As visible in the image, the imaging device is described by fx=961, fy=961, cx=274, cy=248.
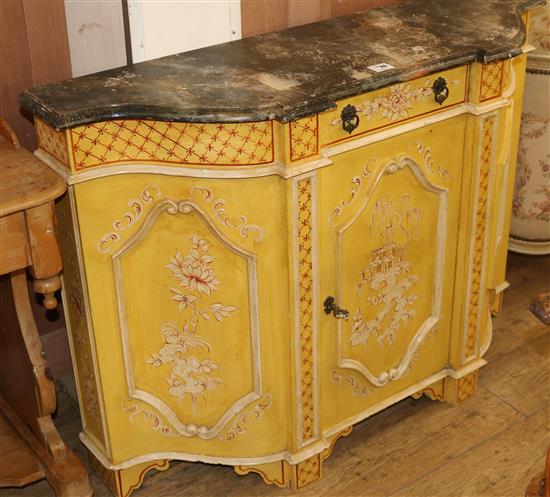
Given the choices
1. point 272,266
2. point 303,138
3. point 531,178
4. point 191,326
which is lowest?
point 531,178

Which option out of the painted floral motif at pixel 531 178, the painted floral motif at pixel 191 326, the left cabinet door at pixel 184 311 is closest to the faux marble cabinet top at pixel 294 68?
the left cabinet door at pixel 184 311

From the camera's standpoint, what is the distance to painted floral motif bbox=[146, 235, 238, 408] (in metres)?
2.30

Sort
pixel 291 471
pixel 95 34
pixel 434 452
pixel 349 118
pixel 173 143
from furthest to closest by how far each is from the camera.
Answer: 1. pixel 434 452
2. pixel 291 471
3. pixel 95 34
4. pixel 349 118
5. pixel 173 143

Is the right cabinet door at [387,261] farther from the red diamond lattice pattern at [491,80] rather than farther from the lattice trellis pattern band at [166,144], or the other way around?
the lattice trellis pattern band at [166,144]

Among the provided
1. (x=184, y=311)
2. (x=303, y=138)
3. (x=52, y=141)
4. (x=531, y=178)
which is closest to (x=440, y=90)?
(x=303, y=138)

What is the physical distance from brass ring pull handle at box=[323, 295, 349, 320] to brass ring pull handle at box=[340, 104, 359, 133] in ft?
1.48

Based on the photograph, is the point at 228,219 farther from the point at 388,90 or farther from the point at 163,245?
the point at 388,90

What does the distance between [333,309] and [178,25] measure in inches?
33.4

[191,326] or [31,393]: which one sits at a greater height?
[191,326]

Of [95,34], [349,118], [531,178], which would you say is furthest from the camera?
[531,178]

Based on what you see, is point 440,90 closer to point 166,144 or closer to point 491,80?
point 491,80

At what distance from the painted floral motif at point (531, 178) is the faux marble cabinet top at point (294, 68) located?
2.24 feet

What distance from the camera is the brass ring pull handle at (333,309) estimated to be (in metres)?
2.45

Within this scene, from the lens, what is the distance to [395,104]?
2.33 meters
